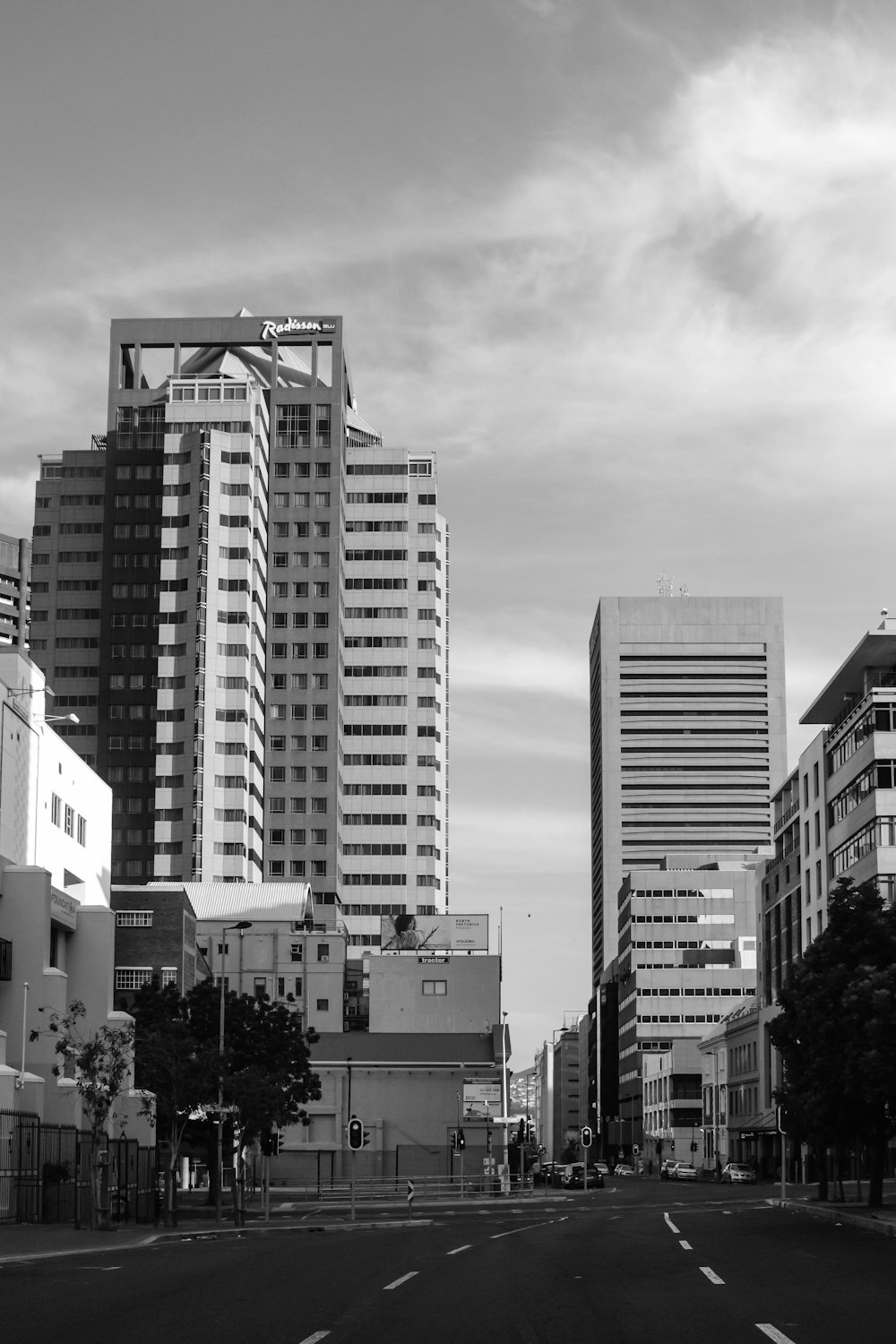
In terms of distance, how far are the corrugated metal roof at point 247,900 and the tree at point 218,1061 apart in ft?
198

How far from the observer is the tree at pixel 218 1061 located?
2162 inches

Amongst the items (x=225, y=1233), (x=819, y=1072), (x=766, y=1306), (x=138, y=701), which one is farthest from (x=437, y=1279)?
(x=138, y=701)

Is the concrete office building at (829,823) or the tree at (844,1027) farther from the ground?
the concrete office building at (829,823)

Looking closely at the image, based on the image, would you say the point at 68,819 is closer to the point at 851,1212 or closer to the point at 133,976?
the point at 133,976

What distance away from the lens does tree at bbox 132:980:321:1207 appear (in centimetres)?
5491

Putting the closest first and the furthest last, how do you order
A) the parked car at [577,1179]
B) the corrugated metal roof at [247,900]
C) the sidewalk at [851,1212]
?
the sidewalk at [851,1212] < the parked car at [577,1179] < the corrugated metal roof at [247,900]

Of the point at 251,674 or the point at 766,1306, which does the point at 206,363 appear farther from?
the point at 766,1306

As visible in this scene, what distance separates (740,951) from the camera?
19638 cm

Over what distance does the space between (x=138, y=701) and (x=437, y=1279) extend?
144 meters

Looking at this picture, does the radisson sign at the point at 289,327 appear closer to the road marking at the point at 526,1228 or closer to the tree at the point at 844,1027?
the tree at the point at 844,1027

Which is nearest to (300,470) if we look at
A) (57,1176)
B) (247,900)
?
(247,900)

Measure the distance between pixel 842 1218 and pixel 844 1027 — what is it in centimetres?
575

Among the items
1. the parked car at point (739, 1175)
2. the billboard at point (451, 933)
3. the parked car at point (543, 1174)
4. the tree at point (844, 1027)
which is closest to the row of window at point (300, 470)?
the billboard at point (451, 933)

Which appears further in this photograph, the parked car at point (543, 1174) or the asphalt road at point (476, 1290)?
the parked car at point (543, 1174)
